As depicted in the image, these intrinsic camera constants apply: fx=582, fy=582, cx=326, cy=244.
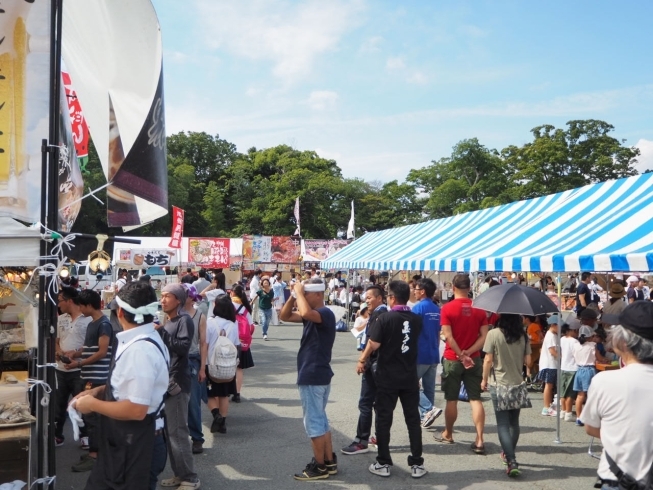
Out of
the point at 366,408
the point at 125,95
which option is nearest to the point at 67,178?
the point at 125,95

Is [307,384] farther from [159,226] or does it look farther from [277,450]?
[159,226]

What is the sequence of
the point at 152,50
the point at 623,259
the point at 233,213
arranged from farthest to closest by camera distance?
the point at 233,213 < the point at 623,259 < the point at 152,50

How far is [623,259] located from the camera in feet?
19.4

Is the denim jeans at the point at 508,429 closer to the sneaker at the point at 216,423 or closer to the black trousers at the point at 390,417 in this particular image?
the black trousers at the point at 390,417

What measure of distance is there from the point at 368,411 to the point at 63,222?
12.3ft

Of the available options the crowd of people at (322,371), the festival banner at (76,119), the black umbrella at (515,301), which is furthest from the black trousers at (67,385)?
the black umbrella at (515,301)

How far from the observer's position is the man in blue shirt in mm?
7309

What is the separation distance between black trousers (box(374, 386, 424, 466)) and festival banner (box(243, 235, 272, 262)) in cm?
2647

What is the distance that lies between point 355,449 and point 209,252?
23262mm

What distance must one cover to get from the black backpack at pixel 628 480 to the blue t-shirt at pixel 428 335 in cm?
427

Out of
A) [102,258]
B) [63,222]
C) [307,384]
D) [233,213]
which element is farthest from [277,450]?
[233,213]

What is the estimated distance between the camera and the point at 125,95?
14.6 feet

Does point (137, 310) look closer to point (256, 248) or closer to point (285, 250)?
point (256, 248)

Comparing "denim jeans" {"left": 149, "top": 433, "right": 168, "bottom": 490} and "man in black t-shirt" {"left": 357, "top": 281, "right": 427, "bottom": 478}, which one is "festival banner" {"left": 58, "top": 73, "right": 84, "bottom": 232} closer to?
"denim jeans" {"left": 149, "top": 433, "right": 168, "bottom": 490}
